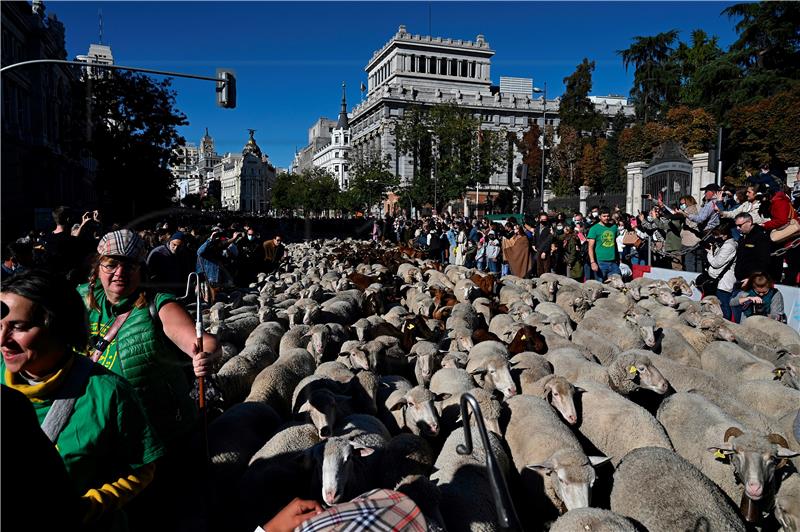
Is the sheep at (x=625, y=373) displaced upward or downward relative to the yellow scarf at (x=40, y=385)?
downward

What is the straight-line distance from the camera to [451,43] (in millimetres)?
99062

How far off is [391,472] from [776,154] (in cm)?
3414

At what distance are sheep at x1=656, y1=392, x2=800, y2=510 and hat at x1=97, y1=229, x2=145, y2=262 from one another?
145 inches

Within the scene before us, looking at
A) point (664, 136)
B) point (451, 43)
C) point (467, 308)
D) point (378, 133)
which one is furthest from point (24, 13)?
point (451, 43)

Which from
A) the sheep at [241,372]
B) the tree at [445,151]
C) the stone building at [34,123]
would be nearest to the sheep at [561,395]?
the sheep at [241,372]

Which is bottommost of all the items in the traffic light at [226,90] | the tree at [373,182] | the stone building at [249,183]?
the traffic light at [226,90]

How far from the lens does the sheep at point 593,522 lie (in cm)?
302

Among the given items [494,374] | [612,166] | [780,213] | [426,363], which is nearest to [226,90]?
[426,363]

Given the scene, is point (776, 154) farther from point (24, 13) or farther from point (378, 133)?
point (378, 133)

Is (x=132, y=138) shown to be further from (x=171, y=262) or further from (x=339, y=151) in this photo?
(x=339, y=151)

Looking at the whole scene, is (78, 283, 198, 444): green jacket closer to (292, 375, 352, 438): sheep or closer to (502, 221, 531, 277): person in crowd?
(292, 375, 352, 438): sheep

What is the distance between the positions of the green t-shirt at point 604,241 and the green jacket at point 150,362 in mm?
10186

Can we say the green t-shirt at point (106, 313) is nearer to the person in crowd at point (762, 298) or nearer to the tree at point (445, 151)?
the person in crowd at point (762, 298)

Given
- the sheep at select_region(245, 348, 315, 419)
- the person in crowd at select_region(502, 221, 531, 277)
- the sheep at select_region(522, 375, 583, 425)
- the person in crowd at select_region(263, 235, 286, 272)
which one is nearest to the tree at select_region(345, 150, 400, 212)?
the person in crowd at select_region(263, 235, 286, 272)
